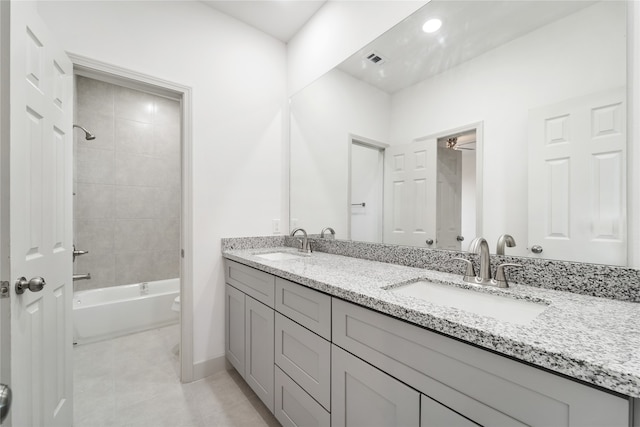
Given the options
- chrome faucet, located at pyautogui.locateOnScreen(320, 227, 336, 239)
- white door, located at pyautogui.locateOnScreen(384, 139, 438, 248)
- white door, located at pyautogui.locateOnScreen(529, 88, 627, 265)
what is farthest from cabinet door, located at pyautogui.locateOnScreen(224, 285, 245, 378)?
white door, located at pyautogui.locateOnScreen(529, 88, 627, 265)

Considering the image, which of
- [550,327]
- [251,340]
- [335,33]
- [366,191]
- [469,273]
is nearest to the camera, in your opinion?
[550,327]

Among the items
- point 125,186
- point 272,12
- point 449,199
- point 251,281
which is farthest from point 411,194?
point 125,186

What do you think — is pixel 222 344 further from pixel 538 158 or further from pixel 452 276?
pixel 538 158

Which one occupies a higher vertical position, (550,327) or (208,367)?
(550,327)

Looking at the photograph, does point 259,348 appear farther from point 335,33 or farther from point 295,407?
point 335,33

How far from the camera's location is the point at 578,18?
947 millimetres

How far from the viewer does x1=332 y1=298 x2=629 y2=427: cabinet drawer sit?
1.65 feet

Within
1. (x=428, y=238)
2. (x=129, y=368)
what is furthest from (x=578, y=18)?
(x=129, y=368)

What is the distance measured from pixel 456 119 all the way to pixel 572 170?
0.51 metres

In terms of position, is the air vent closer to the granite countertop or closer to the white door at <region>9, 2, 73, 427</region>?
the granite countertop

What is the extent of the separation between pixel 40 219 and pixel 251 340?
3.89 feet

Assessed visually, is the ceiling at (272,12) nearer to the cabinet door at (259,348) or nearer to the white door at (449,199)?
the white door at (449,199)

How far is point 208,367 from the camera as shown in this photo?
1926 millimetres

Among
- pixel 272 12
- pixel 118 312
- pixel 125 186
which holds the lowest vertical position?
pixel 118 312
